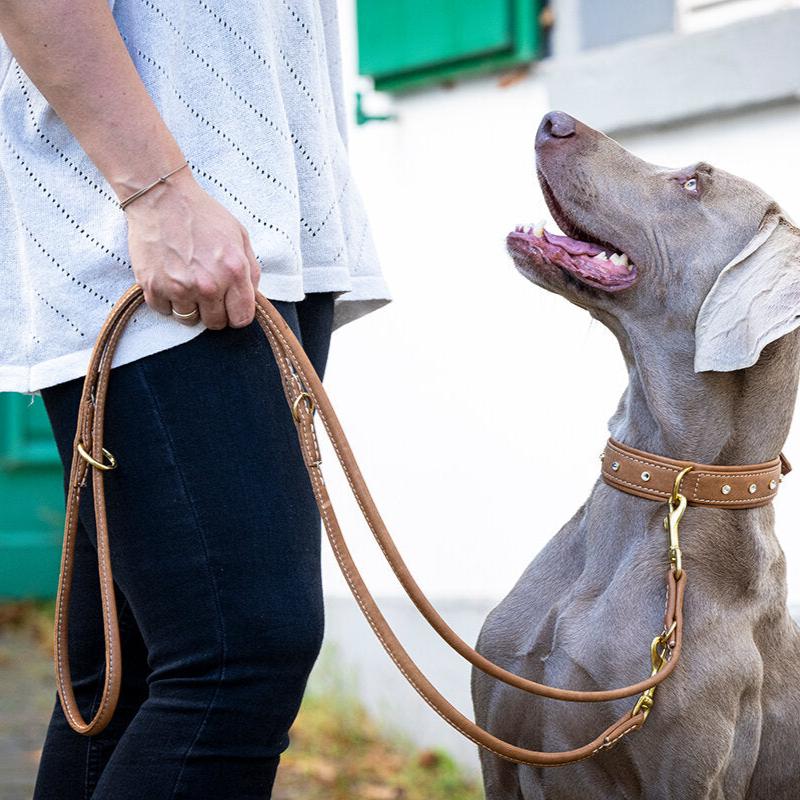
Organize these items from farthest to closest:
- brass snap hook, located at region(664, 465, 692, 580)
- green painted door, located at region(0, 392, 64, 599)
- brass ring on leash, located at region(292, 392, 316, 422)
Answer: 1. green painted door, located at region(0, 392, 64, 599)
2. brass snap hook, located at region(664, 465, 692, 580)
3. brass ring on leash, located at region(292, 392, 316, 422)

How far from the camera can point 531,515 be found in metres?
3.26

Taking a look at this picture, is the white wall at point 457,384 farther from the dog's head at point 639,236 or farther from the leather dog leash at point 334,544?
the leather dog leash at point 334,544

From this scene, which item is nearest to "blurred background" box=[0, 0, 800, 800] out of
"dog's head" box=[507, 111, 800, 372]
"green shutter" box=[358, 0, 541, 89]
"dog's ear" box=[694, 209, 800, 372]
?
"green shutter" box=[358, 0, 541, 89]

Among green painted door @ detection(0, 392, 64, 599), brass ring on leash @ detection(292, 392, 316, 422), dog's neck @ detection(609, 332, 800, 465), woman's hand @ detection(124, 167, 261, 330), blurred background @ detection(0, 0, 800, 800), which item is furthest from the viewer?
green painted door @ detection(0, 392, 64, 599)

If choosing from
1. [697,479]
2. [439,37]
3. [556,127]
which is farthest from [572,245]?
[439,37]

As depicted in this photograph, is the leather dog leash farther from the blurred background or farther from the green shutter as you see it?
the green shutter

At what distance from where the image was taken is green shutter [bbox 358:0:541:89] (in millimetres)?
3111

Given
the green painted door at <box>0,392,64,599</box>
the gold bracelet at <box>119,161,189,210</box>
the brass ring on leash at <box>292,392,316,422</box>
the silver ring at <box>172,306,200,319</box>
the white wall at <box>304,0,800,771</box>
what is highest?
the gold bracelet at <box>119,161,189,210</box>

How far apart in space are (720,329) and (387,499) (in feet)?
5.95

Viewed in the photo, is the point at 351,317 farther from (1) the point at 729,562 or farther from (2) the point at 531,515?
(2) the point at 531,515

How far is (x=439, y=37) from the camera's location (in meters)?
3.25

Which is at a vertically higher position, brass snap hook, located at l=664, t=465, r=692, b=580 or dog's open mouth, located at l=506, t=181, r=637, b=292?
dog's open mouth, located at l=506, t=181, r=637, b=292

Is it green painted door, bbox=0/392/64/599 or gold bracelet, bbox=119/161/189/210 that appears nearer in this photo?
gold bracelet, bbox=119/161/189/210

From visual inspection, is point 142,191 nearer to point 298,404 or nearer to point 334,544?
point 298,404
